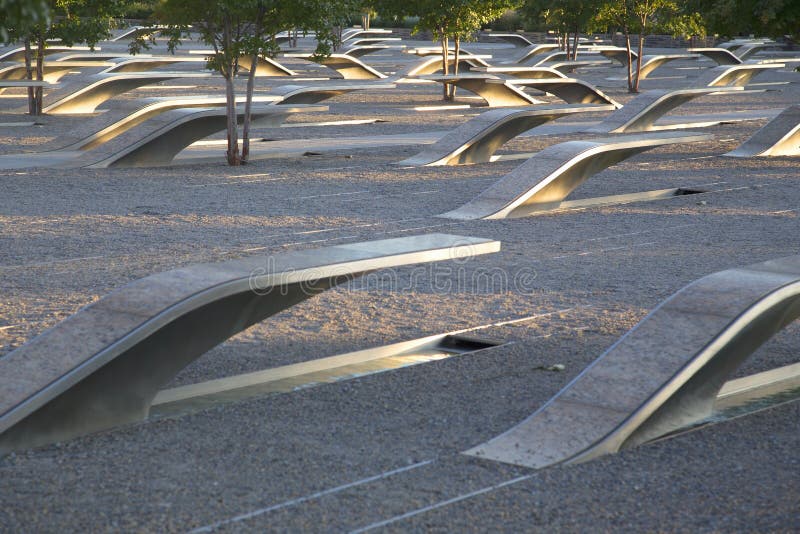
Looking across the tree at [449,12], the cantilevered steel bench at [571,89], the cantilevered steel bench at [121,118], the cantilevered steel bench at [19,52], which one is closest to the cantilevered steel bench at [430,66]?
the tree at [449,12]

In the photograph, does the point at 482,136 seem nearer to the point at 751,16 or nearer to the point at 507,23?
the point at 751,16

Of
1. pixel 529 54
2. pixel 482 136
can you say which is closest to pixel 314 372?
pixel 482 136

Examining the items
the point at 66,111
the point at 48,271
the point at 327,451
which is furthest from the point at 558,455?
the point at 66,111

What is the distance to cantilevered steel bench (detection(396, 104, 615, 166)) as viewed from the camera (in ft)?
62.5

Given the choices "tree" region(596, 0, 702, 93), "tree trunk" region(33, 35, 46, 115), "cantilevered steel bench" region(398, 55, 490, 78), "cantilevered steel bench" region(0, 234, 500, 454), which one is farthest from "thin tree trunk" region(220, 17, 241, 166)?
"tree" region(596, 0, 702, 93)

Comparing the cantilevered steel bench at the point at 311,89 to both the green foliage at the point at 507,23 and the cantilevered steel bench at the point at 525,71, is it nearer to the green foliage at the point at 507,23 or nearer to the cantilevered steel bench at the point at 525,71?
the cantilevered steel bench at the point at 525,71

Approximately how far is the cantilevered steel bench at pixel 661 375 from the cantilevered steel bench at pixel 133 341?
148 centimetres

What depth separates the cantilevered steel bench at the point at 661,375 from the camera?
5742 mm

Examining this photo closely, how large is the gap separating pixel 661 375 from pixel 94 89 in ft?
74.6

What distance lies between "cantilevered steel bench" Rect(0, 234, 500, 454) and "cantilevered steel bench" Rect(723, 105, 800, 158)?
15.7m

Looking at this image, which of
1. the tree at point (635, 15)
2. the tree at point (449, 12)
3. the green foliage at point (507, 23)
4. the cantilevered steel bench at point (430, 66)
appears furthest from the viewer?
the green foliage at point (507, 23)

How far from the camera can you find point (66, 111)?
26.7 m

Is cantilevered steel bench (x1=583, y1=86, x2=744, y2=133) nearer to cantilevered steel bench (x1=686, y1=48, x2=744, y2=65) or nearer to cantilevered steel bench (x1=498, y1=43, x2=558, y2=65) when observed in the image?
cantilevered steel bench (x1=498, y1=43, x2=558, y2=65)

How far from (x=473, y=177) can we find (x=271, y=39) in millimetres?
3810
